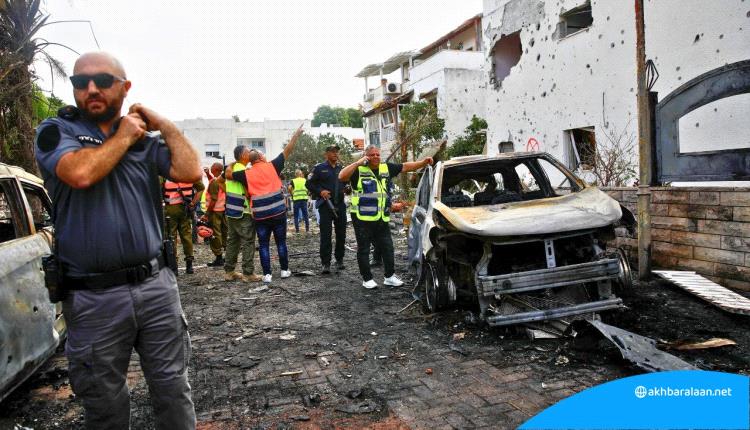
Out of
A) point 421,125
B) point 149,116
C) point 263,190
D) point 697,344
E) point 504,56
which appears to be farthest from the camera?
point 421,125

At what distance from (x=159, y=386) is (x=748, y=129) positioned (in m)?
9.56

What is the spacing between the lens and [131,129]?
2.10 m

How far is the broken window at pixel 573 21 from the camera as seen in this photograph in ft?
41.4

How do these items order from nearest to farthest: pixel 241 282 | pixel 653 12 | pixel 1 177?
pixel 1 177 < pixel 241 282 < pixel 653 12

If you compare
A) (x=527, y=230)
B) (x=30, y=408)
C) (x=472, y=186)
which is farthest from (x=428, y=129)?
(x=30, y=408)

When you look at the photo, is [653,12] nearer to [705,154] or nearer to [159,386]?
[705,154]

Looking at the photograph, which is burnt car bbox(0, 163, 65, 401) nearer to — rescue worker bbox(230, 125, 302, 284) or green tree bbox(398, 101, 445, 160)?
rescue worker bbox(230, 125, 302, 284)

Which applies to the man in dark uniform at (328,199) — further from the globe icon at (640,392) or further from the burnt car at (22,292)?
the globe icon at (640,392)

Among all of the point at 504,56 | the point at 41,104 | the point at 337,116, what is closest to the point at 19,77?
the point at 41,104

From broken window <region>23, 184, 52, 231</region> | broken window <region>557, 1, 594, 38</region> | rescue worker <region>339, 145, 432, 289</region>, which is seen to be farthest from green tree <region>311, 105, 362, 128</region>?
broken window <region>23, 184, 52, 231</region>

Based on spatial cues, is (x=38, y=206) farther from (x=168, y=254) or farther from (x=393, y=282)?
(x=393, y=282)

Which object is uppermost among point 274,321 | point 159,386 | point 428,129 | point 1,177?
point 428,129

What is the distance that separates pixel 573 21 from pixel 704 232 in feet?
29.7

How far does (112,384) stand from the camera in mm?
2125
